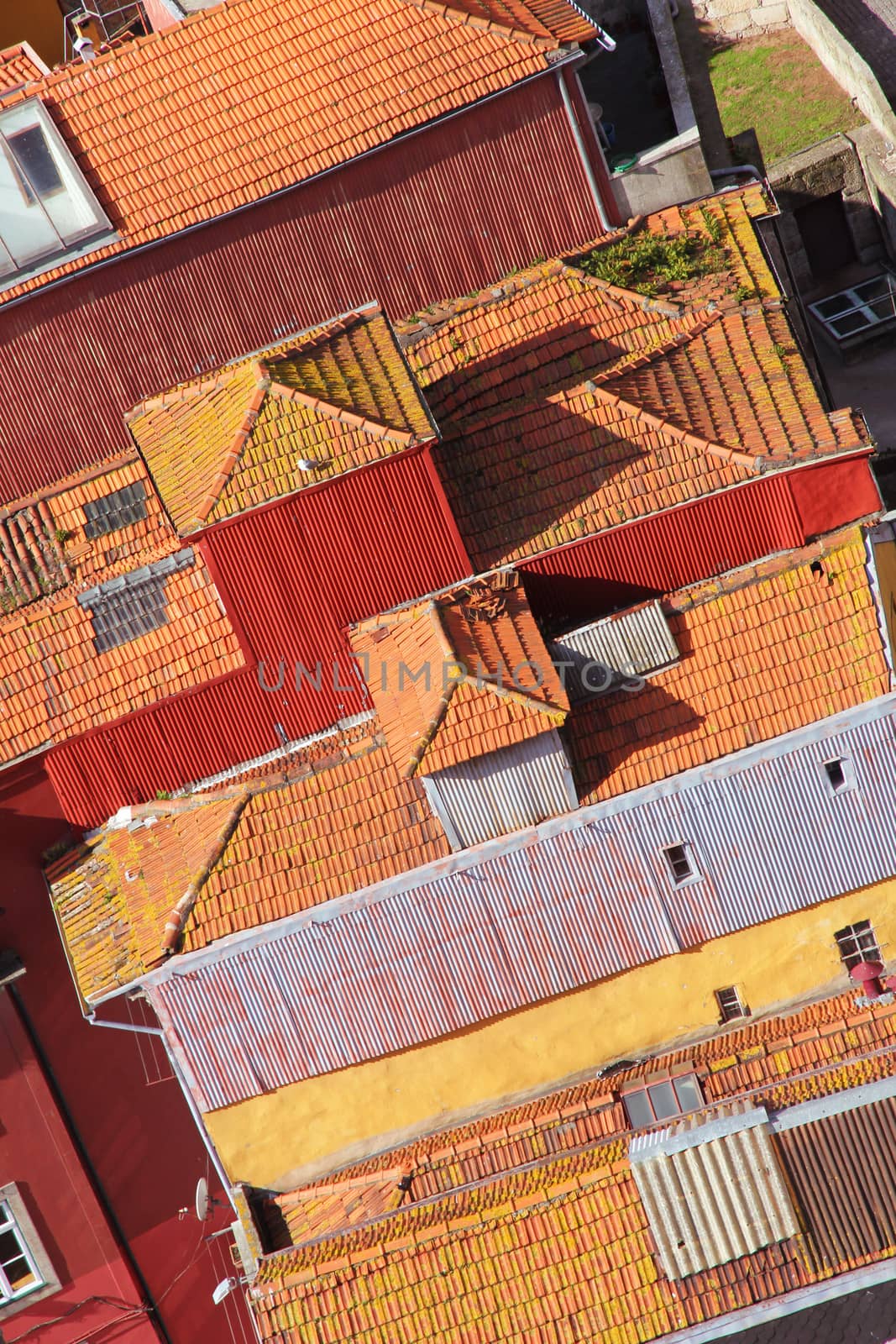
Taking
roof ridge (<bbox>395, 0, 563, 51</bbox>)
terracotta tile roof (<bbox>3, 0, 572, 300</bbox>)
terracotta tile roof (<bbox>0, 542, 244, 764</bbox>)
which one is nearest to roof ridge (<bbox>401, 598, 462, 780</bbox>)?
terracotta tile roof (<bbox>0, 542, 244, 764</bbox>)

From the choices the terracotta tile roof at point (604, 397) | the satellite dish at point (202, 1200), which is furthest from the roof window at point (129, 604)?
the satellite dish at point (202, 1200)

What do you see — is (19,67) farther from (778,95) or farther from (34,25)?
(778,95)

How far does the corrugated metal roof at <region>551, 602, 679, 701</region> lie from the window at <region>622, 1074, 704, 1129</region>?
260 inches

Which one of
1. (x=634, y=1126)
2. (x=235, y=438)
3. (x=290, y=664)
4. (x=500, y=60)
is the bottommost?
(x=634, y=1126)

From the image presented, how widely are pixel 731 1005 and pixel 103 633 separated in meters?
12.9

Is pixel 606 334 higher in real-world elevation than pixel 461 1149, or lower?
higher

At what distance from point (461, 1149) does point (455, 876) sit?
4.69m

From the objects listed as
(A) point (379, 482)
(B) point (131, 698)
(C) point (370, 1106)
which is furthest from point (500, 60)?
(C) point (370, 1106)

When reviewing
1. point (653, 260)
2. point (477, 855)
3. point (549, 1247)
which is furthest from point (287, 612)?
point (549, 1247)

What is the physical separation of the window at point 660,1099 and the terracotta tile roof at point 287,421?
1145cm

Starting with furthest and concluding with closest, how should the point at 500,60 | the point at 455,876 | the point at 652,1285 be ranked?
A: the point at 500,60 < the point at 455,876 < the point at 652,1285

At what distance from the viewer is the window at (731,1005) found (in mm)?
24422

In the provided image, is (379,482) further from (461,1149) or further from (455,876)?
(461,1149)

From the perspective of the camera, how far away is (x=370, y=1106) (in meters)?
24.5
